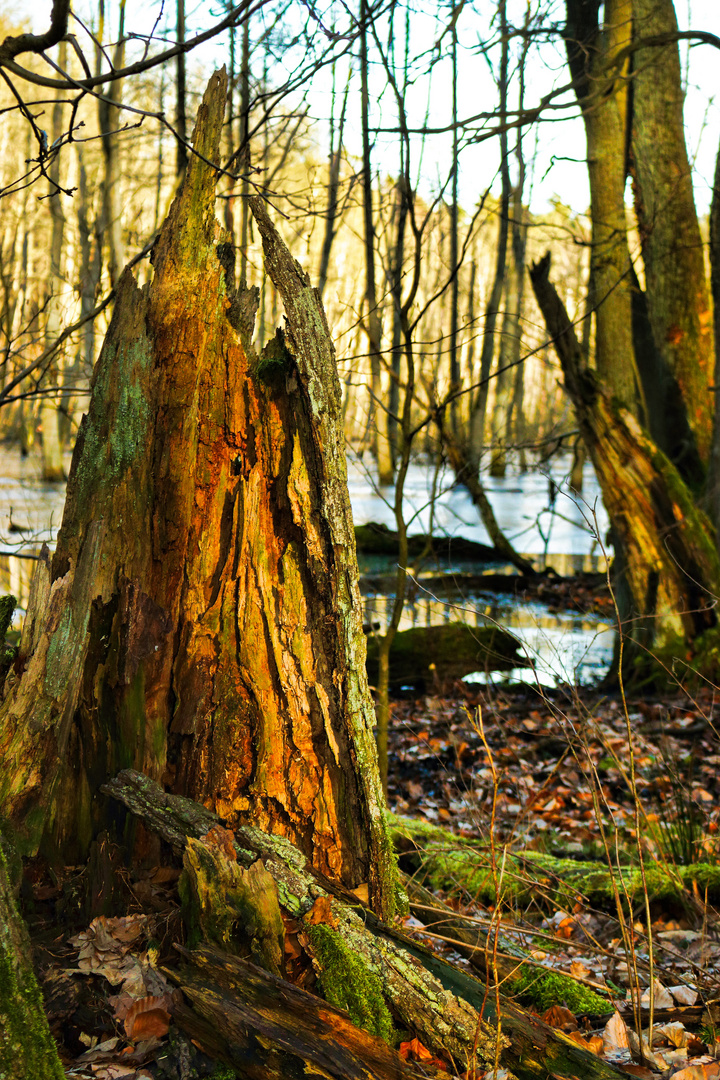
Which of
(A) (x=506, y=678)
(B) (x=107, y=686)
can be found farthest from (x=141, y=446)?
(A) (x=506, y=678)

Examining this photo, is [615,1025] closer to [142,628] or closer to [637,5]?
[142,628]

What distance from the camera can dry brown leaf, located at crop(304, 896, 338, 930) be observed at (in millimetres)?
2145

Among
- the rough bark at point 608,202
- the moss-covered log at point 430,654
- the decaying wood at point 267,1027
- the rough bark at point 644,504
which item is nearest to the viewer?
the decaying wood at point 267,1027

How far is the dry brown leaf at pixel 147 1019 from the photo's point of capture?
1.93 meters

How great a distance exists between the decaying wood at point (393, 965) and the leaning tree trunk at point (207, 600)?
0.60 ft

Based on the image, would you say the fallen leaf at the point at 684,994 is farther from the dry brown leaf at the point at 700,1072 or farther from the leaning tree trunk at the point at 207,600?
the leaning tree trunk at the point at 207,600

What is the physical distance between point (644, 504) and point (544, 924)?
15.5ft

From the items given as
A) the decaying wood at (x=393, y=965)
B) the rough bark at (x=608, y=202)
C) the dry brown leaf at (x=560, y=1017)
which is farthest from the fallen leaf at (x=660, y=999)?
the rough bark at (x=608, y=202)

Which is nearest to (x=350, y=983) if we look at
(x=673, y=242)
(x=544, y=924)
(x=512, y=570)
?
(x=544, y=924)

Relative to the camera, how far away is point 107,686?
2.52m

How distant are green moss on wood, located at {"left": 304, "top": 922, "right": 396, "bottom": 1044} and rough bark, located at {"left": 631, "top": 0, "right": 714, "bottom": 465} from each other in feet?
25.1

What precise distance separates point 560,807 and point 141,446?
4.19 metres

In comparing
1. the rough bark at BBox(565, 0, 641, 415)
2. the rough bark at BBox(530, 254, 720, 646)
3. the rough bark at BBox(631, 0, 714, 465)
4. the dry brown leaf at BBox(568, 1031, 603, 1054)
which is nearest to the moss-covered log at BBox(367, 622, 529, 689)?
the rough bark at BBox(530, 254, 720, 646)

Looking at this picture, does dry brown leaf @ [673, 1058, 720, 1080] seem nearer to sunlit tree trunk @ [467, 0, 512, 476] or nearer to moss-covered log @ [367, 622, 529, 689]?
sunlit tree trunk @ [467, 0, 512, 476]
